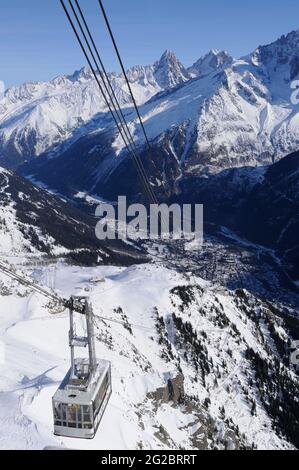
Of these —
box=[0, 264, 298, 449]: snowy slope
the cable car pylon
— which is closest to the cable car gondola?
the cable car pylon

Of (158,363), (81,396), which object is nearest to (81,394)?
(81,396)

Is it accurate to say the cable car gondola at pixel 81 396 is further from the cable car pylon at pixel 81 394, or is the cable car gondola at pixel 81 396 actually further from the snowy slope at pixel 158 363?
the snowy slope at pixel 158 363

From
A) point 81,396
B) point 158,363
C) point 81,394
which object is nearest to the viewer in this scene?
point 81,396

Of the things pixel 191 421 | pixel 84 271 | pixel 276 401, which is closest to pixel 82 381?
pixel 191 421

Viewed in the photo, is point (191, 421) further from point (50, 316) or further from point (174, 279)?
point (174, 279)

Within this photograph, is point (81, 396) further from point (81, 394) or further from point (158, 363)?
point (158, 363)

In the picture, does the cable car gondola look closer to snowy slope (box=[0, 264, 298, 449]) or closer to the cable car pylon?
the cable car pylon

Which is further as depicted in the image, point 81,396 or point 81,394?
point 81,394

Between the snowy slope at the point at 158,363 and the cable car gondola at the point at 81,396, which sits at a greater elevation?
→ the cable car gondola at the point at 81,396

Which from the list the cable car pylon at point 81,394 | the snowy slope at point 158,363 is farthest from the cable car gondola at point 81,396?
the snowy slope at point 158,363
